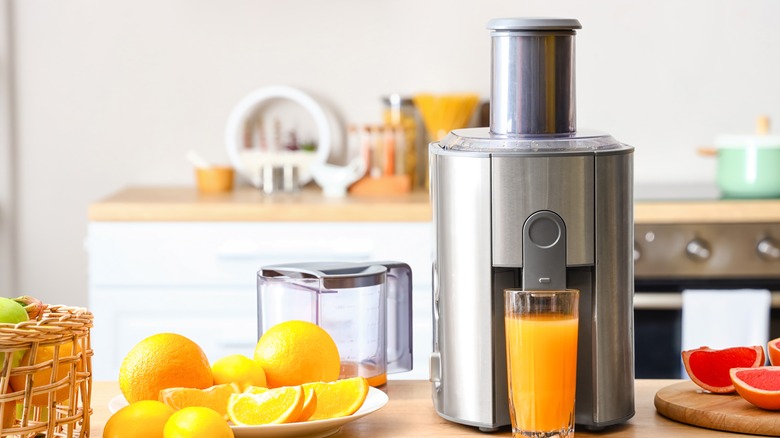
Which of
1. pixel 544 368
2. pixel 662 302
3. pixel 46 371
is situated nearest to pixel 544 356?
pixel 544 368

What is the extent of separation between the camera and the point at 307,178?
310cm

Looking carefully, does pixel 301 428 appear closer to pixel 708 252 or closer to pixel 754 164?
pixel 708 252

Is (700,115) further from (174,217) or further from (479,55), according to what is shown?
(174,217)

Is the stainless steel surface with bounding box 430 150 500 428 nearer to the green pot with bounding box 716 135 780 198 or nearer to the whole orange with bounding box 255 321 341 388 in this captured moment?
the whole orange with bounding box 255 321 341 388

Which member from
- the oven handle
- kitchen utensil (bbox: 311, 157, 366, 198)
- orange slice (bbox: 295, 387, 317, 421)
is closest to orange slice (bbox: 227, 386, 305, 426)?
orange slice (bbox: 295, 387, 317, 421)

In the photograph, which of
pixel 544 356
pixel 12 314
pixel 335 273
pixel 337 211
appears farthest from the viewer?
pixel 337 211

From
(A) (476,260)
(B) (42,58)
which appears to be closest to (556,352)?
(A) (476,260)

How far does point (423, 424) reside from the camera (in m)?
1.10

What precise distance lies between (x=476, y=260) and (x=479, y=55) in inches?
86.1

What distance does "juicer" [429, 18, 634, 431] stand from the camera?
105 cm

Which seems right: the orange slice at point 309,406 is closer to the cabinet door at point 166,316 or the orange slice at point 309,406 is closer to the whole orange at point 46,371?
the whole orange at point 46,371

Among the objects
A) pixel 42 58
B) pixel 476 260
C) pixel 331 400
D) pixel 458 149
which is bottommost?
pixel 331 400

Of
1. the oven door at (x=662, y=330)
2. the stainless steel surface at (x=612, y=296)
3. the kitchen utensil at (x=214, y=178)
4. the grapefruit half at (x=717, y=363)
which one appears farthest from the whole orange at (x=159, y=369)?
the kitchen utensil at (x=214, y=178)

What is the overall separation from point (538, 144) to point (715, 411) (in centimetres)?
33
